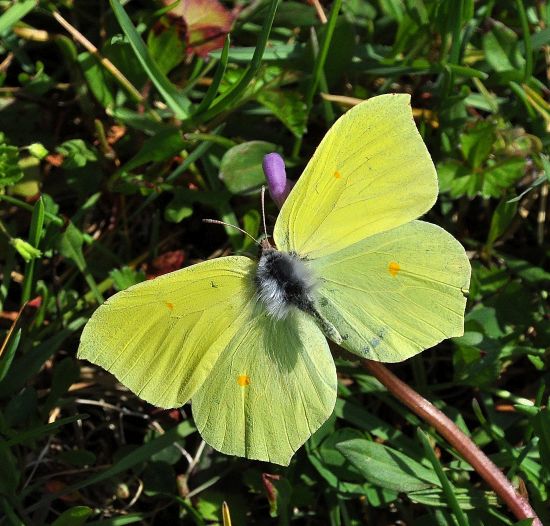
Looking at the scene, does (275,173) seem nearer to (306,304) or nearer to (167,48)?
(306,304)

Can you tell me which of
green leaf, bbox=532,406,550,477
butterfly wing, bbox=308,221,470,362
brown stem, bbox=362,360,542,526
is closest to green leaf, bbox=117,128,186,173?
butterfly wing, bbox=308,221,470,362

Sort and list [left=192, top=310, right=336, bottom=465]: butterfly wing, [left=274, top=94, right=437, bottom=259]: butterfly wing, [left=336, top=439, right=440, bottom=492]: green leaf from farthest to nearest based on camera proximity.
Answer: [left=336, top=439, right=440, bottom=492]: green leaf < [left=192, top=310, right=336, bottom=465]: butterfly wing < [left=274, top=94, right=437, bottom=259]: butterfly wing

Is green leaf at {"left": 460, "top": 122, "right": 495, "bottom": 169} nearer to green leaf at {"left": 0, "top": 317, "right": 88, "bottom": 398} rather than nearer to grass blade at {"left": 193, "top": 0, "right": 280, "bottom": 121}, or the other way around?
grass blade at {"left": 193, "top": 0, "right": 280, "bottom": 121}

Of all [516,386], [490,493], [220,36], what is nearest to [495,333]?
[516,386]

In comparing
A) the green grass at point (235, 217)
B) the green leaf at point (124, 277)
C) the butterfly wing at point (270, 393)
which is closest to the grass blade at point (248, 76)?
the green grass at point (235, 217)

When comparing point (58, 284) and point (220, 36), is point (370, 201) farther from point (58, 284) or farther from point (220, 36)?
point (58, 284)

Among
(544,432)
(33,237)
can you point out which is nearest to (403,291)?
(544,432)
